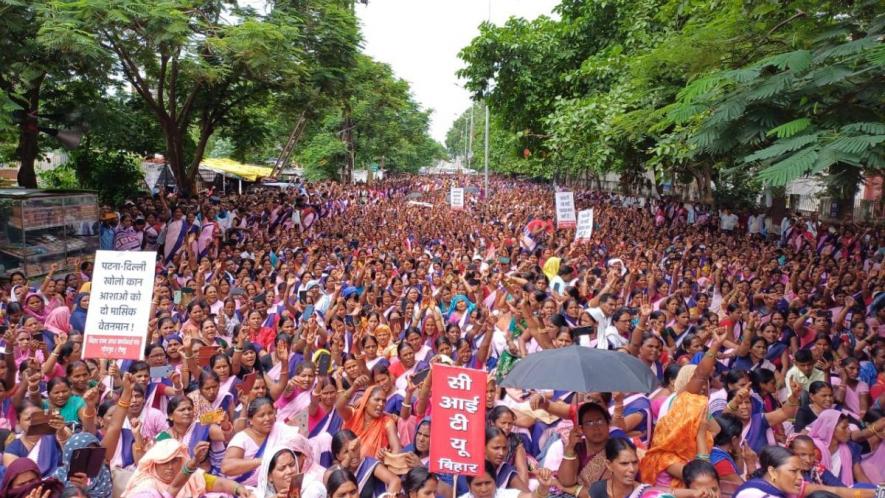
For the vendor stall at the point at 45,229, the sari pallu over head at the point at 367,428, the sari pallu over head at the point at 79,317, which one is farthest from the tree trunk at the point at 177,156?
the sari pallu over head at the point at 367,428

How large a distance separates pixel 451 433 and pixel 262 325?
411 centimetres

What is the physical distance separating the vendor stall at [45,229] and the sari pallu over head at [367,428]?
7380 mm

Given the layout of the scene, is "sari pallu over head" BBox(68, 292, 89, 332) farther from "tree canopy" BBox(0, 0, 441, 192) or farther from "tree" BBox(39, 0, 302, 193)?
"tree" BBox(39, 0, 302, 193)

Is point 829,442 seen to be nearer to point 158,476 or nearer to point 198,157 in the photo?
point 158,476

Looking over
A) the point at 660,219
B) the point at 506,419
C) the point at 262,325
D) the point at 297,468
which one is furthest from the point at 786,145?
the point at 660,219

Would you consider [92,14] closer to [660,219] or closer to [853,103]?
[853,103]

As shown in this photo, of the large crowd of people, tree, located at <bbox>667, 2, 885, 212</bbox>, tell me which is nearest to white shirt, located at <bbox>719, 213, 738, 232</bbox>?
the large crowd of people

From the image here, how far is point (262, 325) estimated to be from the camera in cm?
743

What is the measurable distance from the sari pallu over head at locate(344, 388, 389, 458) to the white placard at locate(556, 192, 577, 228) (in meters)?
9.03

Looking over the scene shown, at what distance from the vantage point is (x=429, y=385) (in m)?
4.71

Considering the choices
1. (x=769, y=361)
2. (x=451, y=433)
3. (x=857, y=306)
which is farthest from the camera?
(x=857, y=306)

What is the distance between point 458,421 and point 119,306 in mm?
2809

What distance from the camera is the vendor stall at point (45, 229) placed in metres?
9.88

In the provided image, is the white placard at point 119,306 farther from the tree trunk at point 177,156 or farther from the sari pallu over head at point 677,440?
the tree trunk at point 177,156
